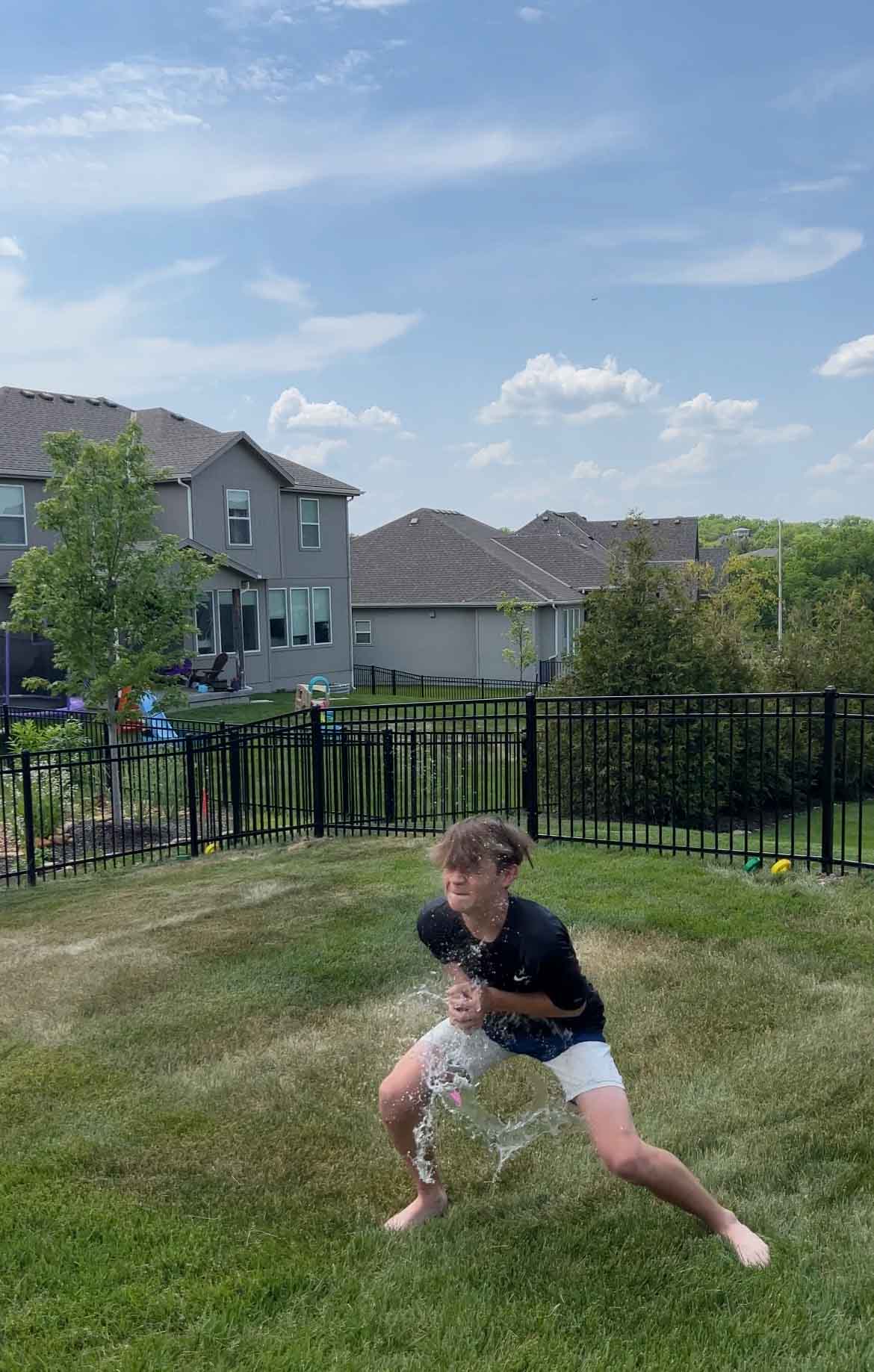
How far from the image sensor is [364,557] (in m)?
42.0

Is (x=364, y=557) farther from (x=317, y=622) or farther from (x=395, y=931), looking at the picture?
(x=395, y=931)

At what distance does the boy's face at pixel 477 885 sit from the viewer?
3221 mm

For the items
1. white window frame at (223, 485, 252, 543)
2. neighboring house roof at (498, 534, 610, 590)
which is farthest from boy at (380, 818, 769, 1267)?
neighboring house roof at (498, 534, 610, 590)

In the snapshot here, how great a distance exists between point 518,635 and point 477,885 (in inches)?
1268

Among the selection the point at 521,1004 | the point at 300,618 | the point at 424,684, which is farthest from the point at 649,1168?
the point at 424,684

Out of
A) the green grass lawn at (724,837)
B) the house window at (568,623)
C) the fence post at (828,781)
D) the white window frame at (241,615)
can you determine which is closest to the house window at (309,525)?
the white window frame at (241,615)

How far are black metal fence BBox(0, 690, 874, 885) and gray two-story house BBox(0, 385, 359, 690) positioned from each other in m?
13.8

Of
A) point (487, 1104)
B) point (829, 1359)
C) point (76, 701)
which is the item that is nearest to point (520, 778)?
point (487, 1104)

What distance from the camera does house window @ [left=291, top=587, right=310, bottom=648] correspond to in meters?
32.4

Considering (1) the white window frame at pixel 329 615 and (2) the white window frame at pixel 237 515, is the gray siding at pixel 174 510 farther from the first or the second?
(1) the white window frame at pixel 329 615

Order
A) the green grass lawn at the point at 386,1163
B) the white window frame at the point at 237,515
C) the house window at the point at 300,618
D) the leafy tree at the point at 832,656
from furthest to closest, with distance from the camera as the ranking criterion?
the house window at the point at 300,618 → the white window frame at the point at 237,515 → the leafy tree at the point at 832,656 → the green grass lawn at the point at 386,1163

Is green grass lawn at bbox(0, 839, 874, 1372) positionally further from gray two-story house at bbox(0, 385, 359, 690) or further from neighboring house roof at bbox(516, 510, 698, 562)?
neighboring house roof at bbox(516, 510, 698, 562)

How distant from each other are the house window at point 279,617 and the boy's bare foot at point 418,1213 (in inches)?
1111

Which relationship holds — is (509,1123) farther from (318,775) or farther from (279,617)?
(279,617)
